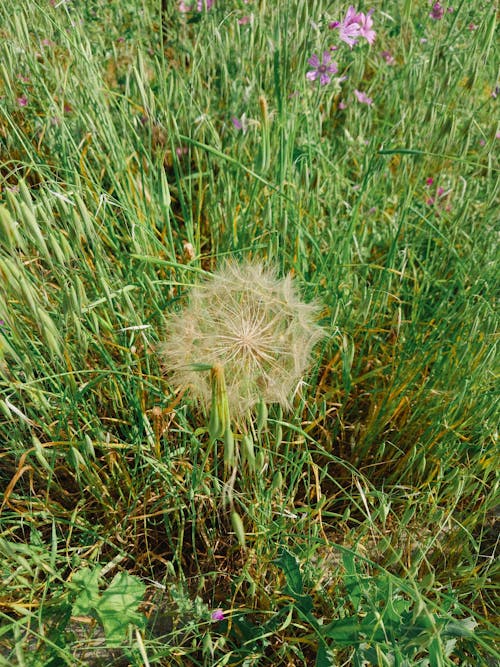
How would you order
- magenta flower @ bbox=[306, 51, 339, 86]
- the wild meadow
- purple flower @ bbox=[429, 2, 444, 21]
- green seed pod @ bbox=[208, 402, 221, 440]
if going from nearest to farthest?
green seed pod @ bbox=[208, 402, 221, 440] → the wild meadow → magenta flower @ bbox=[306, 51, 339, 86] → purple flower @ bbox=[429, 2, 444, 21]

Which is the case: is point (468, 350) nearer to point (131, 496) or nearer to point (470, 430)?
point (470, 430)

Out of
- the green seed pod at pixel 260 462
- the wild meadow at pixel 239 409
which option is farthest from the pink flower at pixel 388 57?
the green seed pod at pixel 260 462

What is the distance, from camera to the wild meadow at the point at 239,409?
1229mm

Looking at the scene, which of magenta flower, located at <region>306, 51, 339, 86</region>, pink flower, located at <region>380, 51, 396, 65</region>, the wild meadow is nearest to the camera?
the wild meadow

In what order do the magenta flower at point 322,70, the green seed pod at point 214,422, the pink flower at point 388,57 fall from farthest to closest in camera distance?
the pink flower at point 388,57 < the magenta flower at point 322,70 < the green seed pod at point 214,422

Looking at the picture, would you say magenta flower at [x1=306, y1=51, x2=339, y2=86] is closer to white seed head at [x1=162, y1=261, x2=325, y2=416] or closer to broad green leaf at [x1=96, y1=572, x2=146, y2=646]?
white seed head at [x1=162, y1=261, x2=325, y2=416]

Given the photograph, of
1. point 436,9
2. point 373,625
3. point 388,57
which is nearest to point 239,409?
point 373,625

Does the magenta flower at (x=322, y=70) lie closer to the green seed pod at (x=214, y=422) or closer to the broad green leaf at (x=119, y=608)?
the green seed pod at (x=214, y=422)

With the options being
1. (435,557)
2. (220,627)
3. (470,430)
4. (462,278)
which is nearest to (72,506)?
(220,627)

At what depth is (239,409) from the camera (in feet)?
3.97

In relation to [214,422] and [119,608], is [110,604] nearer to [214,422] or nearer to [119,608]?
[119,608]

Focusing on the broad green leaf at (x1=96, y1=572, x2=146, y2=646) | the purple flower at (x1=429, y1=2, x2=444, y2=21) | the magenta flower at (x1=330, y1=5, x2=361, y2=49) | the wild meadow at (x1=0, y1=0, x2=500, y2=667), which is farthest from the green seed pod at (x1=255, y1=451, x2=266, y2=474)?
the purple flower at (x1=429, y1=2, x2=444, y2=21)

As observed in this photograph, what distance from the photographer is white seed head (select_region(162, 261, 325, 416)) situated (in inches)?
50.1

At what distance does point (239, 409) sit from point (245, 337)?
21 cm
